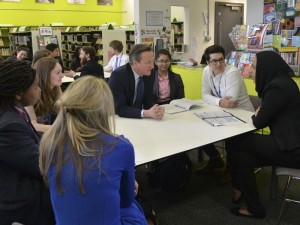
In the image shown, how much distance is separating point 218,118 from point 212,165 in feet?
2.58

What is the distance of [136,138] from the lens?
2.22 metres

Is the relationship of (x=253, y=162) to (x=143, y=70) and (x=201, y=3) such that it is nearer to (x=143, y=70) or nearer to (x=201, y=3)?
(x=143, y=70)

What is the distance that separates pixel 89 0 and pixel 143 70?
11.4 metres

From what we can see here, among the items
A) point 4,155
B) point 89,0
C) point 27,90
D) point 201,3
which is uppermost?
point 89,0

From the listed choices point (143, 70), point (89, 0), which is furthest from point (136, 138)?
point (89, 0)

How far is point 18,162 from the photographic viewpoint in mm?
1426

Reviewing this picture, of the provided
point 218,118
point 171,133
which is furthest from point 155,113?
point 218,118

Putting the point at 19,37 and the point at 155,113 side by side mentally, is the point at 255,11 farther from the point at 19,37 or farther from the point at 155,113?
the point at 19,37

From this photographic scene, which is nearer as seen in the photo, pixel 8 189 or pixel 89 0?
pixel 8 189

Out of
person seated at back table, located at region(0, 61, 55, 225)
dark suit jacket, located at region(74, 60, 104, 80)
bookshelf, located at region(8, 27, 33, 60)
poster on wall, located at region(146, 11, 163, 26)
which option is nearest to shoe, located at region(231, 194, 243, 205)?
person seated at back table, located at region(0, 61, 55, 225)

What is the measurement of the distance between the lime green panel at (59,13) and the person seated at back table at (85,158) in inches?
467

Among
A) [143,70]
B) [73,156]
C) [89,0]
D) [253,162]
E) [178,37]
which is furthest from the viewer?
[89,0]

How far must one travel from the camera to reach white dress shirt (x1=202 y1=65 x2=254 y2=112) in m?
3.07

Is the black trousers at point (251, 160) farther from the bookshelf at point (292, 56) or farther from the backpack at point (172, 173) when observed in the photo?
the bookshelf at point (292, 56)
